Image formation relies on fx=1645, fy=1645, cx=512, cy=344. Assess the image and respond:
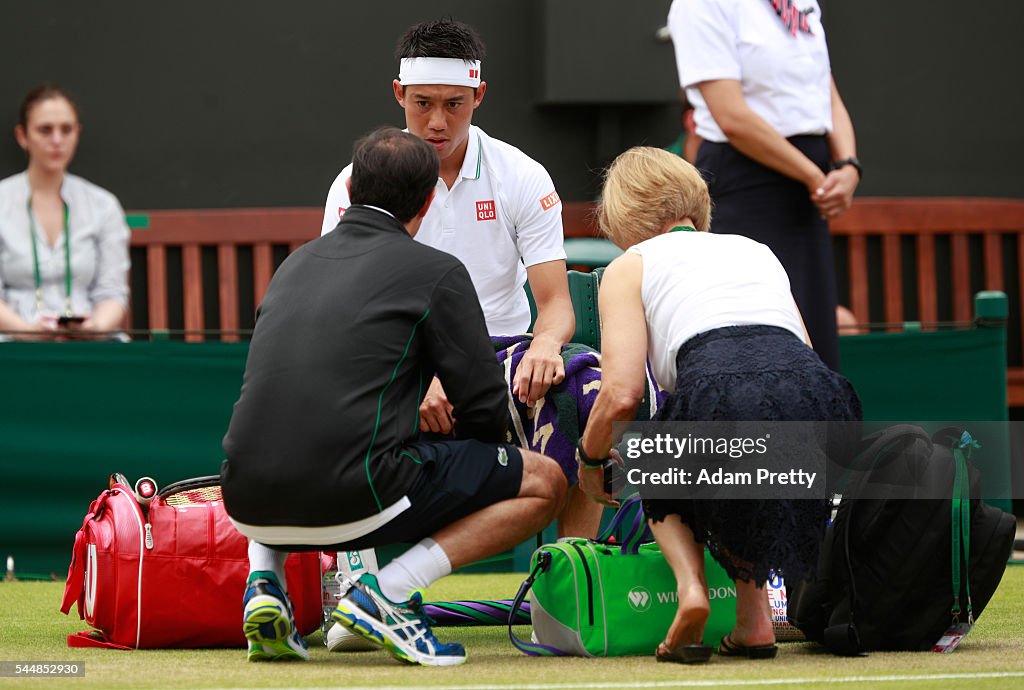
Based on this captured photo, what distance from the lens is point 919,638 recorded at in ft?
12.2

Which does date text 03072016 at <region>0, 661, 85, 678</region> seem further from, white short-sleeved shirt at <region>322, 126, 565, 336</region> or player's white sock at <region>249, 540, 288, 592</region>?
white short-sleeved shirt at <region>322, 126, 565, 336</region>

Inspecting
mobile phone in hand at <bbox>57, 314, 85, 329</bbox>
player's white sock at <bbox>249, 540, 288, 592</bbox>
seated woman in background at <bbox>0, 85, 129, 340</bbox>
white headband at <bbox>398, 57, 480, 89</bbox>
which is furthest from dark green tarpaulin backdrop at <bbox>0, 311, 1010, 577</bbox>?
player's white sock at <bbox>249, 540, 288, 592</bbox>

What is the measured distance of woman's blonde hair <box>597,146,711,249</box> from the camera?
3.95m

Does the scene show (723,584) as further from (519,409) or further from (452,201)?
(452,201)

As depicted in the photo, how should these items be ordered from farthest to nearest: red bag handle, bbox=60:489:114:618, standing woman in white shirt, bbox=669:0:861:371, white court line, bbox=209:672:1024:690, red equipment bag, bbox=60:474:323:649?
standing woman in white shirt, bbox=669:0:861:371 < red bag handle, bbox=60:489:114:618 < red equipment bag, bbox=60:474:323:649 < white court line, bbox=209:672:1024:690

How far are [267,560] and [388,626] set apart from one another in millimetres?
363

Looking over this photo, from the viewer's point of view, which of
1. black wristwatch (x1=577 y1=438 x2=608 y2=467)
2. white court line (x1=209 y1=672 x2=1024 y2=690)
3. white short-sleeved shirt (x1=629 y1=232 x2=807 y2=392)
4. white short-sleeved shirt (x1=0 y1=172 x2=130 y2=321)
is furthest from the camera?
white short-sleeved shirt (x1=0 y1=172 x2=130 y2=321)

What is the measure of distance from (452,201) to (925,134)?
3803mm

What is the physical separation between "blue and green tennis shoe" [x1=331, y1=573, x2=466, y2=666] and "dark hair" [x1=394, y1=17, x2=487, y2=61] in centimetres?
168

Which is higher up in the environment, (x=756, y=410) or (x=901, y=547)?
(x=756, y=410)

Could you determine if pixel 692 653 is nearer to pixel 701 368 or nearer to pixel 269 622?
pixel 701 368

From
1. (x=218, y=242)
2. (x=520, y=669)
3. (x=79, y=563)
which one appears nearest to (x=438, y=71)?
(x=79, y=563)

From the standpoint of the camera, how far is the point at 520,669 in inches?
136

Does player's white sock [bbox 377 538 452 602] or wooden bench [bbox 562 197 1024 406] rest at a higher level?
wooden bench [bbox 562 197 1024 406]
